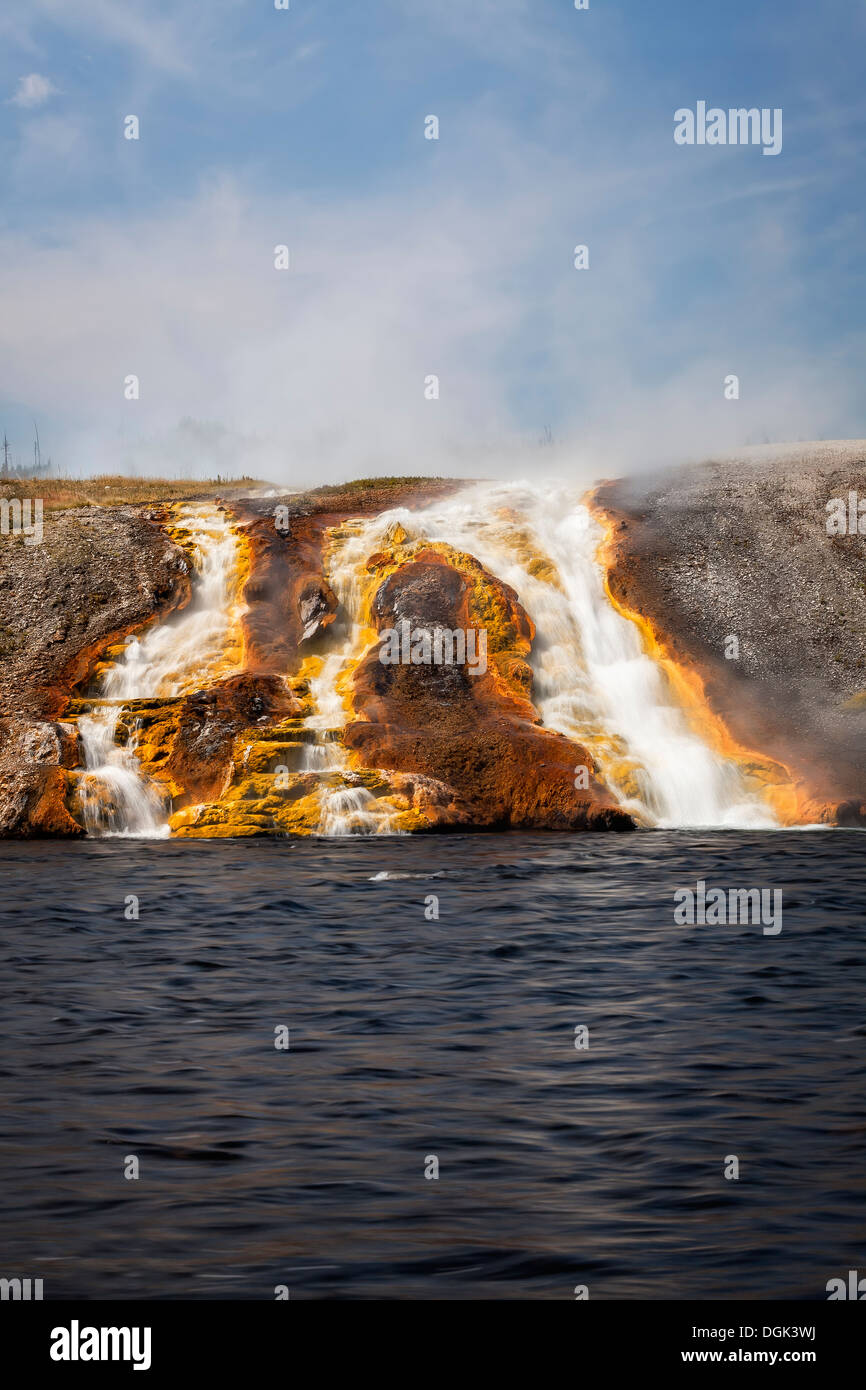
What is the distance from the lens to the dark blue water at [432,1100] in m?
7.19

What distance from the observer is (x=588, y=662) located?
36.6 metres

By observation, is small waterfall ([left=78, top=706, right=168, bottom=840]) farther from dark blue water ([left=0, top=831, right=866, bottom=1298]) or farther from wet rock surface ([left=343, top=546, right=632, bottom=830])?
Result: dark blue water ([left=0, top=831, right=866, bottom=1298])

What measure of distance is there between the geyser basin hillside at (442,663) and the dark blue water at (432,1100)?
427 inches

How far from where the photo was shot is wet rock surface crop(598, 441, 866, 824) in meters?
32.9

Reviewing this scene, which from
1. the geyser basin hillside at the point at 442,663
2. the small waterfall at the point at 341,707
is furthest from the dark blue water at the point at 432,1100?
the geyser basin hillside at the point at 442,663

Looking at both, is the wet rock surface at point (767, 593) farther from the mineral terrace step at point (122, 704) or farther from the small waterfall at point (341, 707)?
the mineral terrace step at point (122, 704)

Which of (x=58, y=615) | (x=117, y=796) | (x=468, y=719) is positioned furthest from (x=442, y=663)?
(x=58, y=615)

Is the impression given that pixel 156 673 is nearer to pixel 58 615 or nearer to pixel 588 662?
pixel 58 615

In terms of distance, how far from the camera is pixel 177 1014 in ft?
42.0

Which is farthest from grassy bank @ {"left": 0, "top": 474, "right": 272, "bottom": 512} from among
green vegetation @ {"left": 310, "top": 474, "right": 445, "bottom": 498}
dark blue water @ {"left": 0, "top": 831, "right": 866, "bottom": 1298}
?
dark blue water @ {"left": 0, "top": 831, "right": 866, "bottom": 1298}

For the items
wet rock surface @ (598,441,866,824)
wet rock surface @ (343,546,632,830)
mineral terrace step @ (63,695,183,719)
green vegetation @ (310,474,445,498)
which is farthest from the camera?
green vegetation @ (310,474,445,498)

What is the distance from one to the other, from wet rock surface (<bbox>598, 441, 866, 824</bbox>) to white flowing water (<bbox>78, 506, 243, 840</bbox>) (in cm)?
1247
